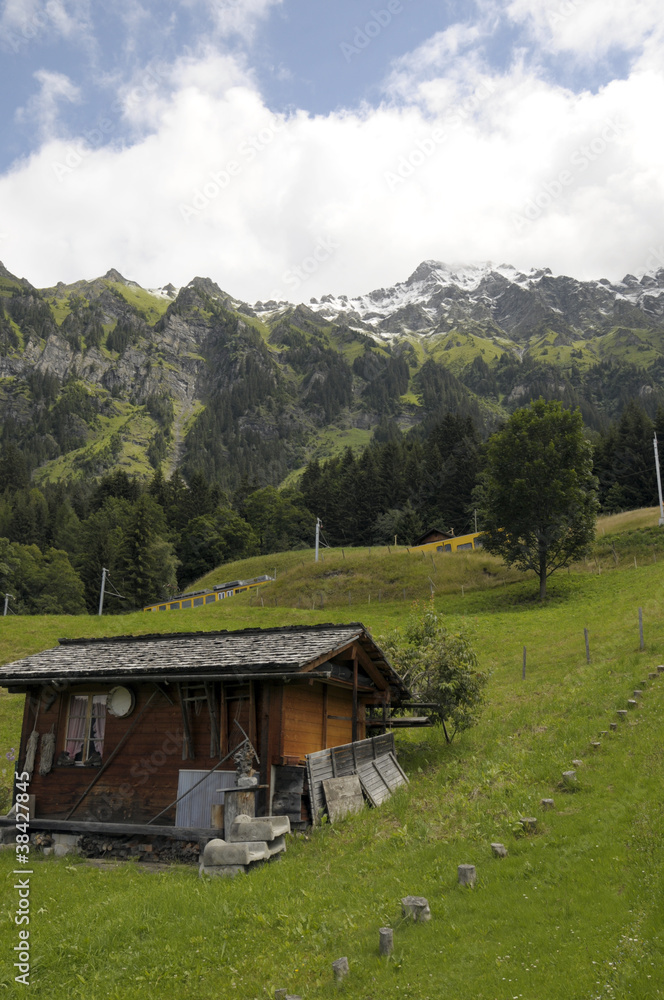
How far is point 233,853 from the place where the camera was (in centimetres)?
1465

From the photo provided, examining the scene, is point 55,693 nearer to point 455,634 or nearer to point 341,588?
point 455,634

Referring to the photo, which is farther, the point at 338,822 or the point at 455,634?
the point at 455,634

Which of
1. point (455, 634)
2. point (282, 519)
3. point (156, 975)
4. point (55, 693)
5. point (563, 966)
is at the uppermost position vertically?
point (282, 519)

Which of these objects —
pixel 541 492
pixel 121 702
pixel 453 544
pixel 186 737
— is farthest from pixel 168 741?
pixel 453 544

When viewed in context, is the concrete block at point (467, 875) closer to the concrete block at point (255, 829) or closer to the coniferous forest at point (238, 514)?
the concrete block at point (255, 829)

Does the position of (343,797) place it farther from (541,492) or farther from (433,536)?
(433,536)

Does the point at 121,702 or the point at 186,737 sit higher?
the point at 121,702

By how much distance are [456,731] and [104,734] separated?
11765 millimetres

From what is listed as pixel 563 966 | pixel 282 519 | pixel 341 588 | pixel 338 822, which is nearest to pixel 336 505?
pixel 282 519

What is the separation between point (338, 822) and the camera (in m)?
17.1

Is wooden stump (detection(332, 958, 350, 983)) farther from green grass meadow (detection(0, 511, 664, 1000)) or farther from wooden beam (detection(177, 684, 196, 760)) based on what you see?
wooden beam (detection(177, 684, 196, 760))

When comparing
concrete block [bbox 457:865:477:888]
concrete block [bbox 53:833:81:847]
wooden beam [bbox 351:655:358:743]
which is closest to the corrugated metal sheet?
concrete block [bbox 53:833:81:847]

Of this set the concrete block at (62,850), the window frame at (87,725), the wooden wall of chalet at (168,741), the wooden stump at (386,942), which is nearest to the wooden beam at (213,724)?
the wooden wall of chalet at (168,741)

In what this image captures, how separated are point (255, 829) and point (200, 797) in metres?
2.75
